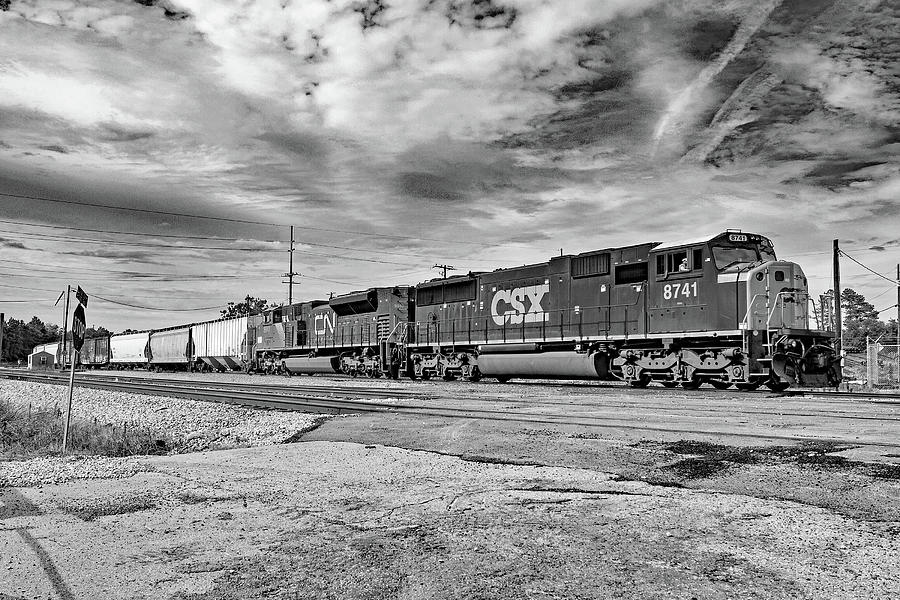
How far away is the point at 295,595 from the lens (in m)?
3.68

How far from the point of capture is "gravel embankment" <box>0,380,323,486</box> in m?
7.48

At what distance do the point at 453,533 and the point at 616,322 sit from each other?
16145 millimetres

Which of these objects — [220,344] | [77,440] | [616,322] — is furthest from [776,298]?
[220,344]

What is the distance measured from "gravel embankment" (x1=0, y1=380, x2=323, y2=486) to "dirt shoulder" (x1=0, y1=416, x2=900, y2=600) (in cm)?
65

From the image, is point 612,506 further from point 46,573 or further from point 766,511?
point 46,573

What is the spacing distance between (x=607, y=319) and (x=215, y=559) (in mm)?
17329

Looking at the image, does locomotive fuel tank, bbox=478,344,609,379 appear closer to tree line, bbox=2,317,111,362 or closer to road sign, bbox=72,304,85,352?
road sign, bbox=72,304,85,352

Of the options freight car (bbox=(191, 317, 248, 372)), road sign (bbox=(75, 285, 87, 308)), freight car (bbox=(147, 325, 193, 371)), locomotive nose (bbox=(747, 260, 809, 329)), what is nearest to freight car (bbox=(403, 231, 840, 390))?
locomotive nose (bbox=(747, 260, 809, 329))

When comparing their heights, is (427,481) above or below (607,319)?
below

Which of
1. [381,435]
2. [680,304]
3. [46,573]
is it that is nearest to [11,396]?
[381,435]

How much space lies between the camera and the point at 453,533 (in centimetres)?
479

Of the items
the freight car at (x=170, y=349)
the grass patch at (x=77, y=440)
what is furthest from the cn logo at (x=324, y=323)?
the freight car at (x=170, y=349)

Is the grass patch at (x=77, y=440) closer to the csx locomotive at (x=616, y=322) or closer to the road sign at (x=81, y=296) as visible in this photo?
the road sign at (x=81, y=296)

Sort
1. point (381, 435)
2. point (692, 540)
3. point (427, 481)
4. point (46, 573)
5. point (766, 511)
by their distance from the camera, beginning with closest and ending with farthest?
point (46, 573) → point (692, 540) → point (766, 511) → point (427, 481) → point (381, 435)
